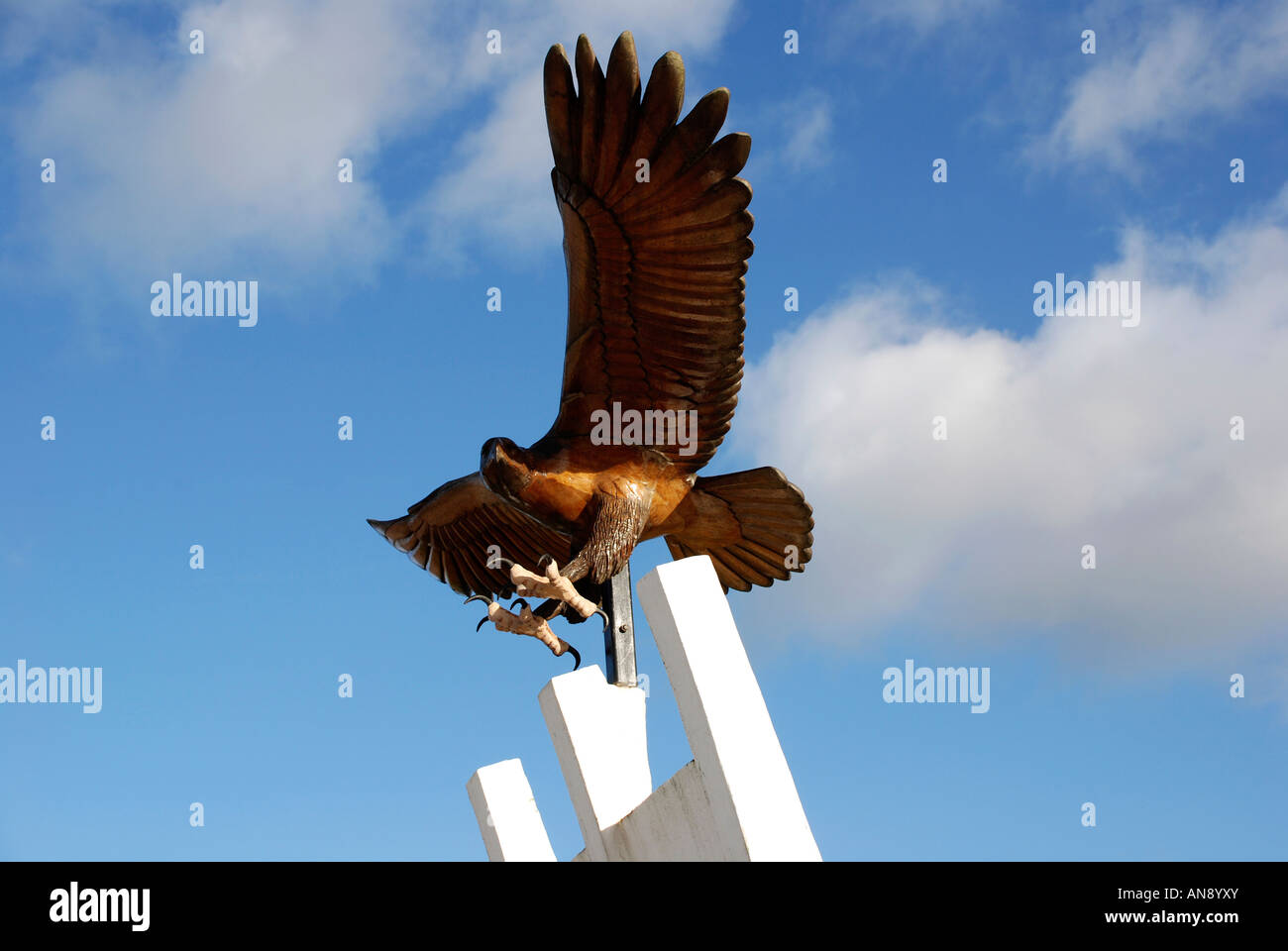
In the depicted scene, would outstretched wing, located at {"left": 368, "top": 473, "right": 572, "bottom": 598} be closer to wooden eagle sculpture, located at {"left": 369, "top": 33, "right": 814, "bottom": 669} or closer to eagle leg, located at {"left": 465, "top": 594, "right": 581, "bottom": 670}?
wooden eagle sculpture, located at {"left": 369, "top": 33, "right": 814, "bottom": 669}

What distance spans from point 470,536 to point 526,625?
1053 millimetres

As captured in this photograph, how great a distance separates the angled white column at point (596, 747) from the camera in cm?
529

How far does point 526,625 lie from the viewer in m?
5.88

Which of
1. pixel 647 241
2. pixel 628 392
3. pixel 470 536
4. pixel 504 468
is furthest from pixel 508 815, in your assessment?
pixel 647 241

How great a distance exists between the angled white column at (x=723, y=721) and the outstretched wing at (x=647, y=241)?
1692mm

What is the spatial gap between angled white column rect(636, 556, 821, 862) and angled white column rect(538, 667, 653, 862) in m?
0.92

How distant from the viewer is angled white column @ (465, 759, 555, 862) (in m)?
6.12

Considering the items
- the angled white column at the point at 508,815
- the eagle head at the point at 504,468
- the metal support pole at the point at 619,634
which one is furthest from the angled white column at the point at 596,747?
the eagle head at the point at 504,468

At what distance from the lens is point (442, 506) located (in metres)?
6.72

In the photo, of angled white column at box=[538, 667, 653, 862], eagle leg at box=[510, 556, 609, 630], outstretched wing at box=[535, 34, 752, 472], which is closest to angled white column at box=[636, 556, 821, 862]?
angled white column at box=[538, 667, 653, 862]

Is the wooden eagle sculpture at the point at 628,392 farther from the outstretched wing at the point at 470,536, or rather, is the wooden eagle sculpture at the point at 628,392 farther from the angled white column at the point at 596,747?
the angled white column at the point at 596,747

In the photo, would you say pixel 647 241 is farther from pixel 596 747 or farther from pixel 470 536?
pixel 596 747
